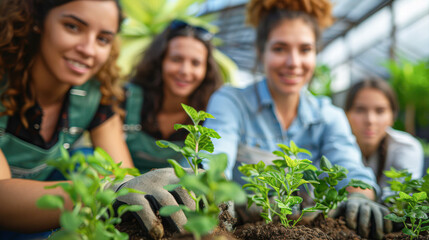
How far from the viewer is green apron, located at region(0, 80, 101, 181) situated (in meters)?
1.21

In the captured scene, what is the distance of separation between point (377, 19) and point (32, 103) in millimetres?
9376

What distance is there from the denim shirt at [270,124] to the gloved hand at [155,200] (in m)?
0.66

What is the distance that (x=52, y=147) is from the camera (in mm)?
1305

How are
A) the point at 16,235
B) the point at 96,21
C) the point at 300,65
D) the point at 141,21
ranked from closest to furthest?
1. the point at 16,235
2. the point at 96,21
3. the point at 300,65
4. the point at 141,21

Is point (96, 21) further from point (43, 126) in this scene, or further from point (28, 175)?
point (28, 175)

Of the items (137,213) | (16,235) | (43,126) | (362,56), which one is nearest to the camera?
(137,213)

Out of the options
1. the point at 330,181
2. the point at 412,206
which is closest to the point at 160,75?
the point at 330,181

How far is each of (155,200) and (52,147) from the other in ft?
3.16

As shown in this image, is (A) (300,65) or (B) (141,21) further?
(B) (141,21)

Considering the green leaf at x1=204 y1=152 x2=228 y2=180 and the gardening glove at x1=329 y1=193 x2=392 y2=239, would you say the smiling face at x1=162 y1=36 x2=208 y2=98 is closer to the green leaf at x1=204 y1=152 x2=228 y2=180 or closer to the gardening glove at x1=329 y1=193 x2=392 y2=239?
the gardening glove at x1=329 y1=193 x2=392 y2=239

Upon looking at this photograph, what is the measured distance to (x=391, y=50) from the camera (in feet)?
25.0

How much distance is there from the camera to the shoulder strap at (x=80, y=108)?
1.40m

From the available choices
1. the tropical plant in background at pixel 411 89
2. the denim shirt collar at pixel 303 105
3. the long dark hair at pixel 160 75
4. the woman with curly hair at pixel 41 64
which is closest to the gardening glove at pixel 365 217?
the denim shirt collar at pixel 303 105

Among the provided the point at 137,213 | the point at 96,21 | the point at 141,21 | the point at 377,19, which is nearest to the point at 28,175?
the point at 96,21
